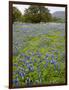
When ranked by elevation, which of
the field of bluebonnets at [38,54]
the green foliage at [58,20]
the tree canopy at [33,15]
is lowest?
the field of bluebonnets at [38,54]

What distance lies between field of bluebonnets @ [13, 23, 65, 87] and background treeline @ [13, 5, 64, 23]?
48 mm

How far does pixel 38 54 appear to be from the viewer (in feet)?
8.43

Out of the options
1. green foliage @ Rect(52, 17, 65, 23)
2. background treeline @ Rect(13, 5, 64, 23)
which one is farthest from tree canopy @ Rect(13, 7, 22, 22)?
green foliage @ Rect(52, 17, 65, 23)

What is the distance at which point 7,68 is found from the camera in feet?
8.16

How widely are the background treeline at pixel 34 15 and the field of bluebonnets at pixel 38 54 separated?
48 millimetres

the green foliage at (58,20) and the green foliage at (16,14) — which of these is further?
the green foliage at (58,20)

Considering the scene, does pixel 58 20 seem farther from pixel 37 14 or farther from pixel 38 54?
pixel 38 54

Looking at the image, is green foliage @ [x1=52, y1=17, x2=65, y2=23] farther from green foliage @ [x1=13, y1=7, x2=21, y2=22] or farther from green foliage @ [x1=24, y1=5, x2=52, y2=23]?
green foliage @ [x1=13, y1=7, x2=21, y2=22]

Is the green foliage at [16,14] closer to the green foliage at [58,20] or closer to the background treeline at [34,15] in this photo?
the background treeline at [34,15]

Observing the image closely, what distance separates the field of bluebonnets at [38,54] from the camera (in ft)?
Answer: 8.24

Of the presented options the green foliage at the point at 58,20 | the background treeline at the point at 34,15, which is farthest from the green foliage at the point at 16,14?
the green foliage at the point at 58,20

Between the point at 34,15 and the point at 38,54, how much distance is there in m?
0.45

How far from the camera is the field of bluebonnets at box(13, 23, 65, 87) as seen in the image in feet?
8.24

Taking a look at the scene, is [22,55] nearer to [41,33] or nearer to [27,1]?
[41,33]
